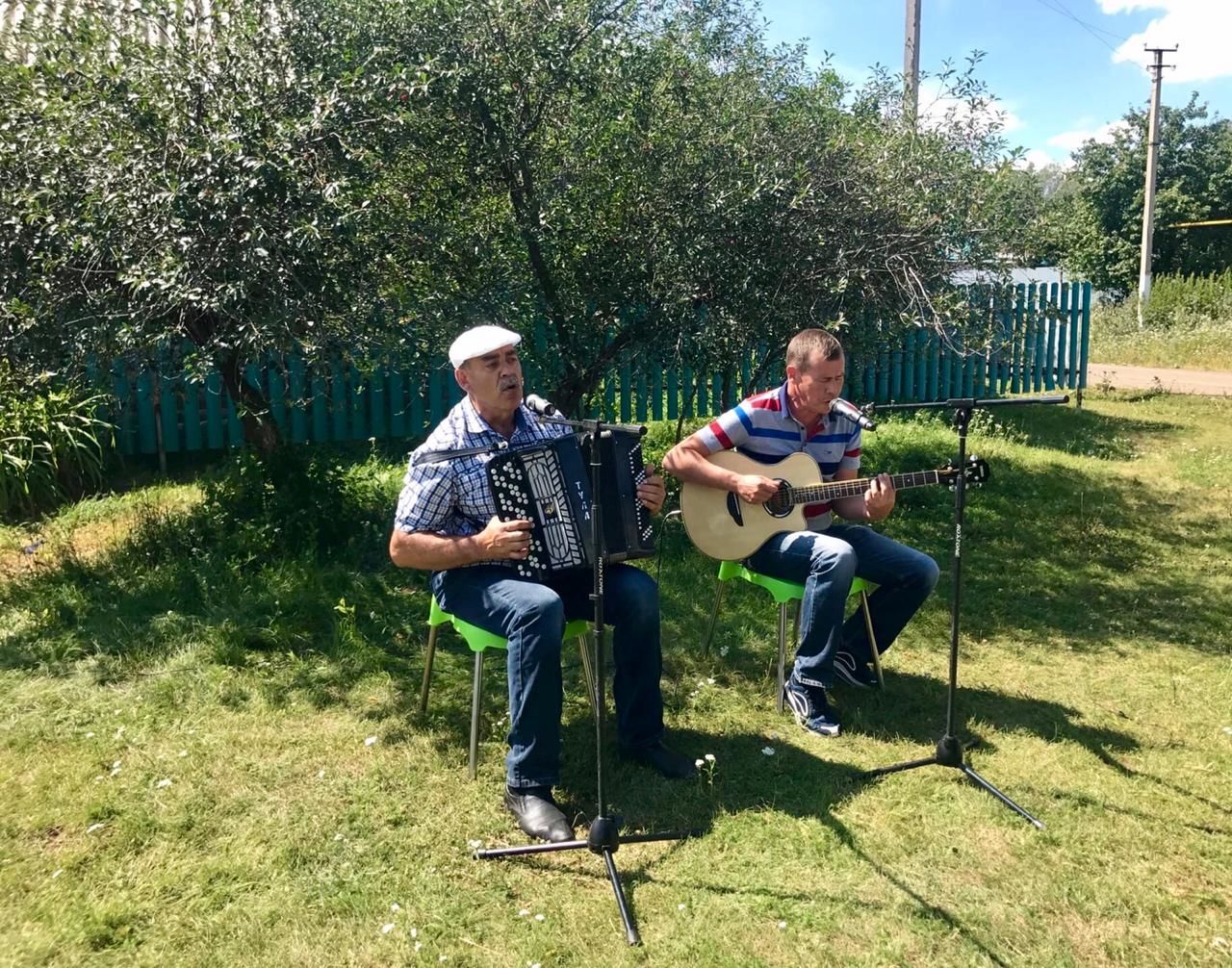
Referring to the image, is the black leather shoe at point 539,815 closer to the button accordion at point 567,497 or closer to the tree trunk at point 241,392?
the button accordion at point 567,497

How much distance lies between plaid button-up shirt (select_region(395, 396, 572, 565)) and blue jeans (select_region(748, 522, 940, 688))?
1.11 meters

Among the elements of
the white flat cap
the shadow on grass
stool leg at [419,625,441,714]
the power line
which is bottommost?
the shadow on grass

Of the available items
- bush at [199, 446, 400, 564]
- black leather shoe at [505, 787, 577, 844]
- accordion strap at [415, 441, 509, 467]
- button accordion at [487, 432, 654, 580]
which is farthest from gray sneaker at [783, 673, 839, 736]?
bush at [199, 446, 400, 564]

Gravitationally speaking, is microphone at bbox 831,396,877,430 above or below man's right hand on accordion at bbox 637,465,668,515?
above

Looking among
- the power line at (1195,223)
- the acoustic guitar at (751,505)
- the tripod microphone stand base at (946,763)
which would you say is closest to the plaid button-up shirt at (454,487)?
the acoustic guitar at (751,505)

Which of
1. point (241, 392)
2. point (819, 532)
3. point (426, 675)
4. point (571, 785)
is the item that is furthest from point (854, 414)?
point (241, 392)

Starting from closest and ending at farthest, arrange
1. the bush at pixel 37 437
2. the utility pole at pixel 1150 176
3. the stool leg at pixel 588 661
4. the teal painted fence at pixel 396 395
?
the stool leg at pixel 588 661 < the bush at pixel 37 437 < the teal painted fence at pixel 396 395 < the utility pole at pixel 1150 176

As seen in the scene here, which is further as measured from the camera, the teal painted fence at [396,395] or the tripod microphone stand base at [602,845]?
the teal painted fence at [396,395]

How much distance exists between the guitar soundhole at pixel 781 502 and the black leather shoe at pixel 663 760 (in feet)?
3.44

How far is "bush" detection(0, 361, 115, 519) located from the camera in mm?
5395

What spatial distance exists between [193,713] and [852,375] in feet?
17.2

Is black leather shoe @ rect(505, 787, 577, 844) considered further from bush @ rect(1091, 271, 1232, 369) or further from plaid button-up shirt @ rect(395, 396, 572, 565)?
bush @ rect(1091, 271, 1232, 369)

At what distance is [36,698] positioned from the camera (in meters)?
4.02

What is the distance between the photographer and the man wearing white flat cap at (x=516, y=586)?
318 cm
